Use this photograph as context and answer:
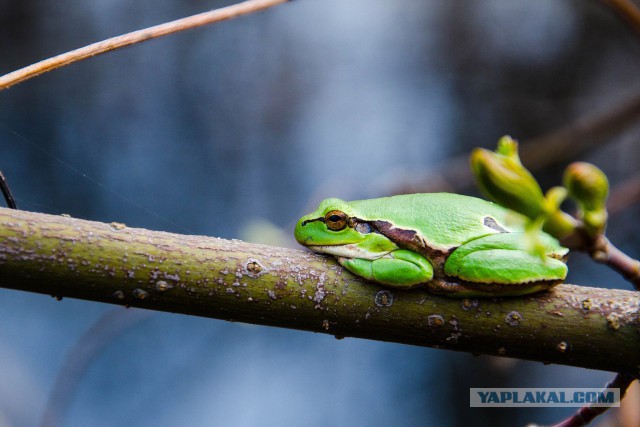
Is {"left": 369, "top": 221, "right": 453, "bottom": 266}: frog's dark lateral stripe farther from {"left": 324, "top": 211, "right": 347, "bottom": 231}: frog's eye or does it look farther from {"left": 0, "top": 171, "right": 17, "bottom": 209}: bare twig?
{"left": 0, "top": 171, "right": 17, "bottom": 209}: bare twig

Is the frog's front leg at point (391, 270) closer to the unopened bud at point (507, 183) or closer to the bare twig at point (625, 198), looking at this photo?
the unopened bud at point (507, 183)

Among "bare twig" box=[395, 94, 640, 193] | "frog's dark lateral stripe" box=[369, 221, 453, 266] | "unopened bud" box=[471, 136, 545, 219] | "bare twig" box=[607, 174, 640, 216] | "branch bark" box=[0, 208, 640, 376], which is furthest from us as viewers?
"bare twig" box=[395, 94, 640, 193]

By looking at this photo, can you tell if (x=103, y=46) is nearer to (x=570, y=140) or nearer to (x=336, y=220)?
(x=336, y=220)

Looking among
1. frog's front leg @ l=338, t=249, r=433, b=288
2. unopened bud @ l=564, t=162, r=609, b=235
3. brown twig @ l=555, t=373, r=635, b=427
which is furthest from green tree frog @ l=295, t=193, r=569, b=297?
unopened bud @ l=564, t=162, r=609, b=235

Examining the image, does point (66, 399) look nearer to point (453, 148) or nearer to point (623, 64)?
point (453, 148)

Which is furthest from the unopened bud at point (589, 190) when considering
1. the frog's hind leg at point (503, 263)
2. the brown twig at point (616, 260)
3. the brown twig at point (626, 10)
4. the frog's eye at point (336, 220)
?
the brown twig at point (626, 10)

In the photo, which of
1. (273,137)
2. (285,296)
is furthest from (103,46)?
(273,137)

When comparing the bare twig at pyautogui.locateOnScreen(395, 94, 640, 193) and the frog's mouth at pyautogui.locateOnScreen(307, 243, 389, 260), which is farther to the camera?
the bare twig at pyautogui.locateOnScreen(395, 94, 640, 193)
